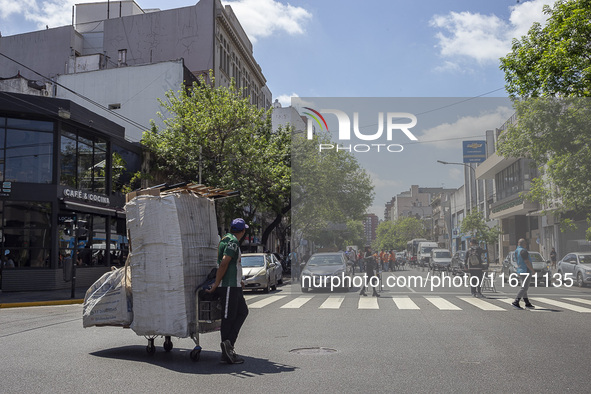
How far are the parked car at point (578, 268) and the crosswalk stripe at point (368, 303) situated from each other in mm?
9532

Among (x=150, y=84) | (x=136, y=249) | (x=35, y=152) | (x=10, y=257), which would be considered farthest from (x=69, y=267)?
(x=150, y=84)

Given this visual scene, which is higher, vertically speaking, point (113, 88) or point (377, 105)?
point (113, 88)

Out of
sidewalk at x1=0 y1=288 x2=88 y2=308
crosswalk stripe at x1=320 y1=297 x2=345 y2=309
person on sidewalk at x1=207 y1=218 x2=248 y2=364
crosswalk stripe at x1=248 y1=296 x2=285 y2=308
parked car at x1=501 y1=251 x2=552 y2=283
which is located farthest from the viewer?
parked car at x1=501 y1=251 x2=552 y2=283

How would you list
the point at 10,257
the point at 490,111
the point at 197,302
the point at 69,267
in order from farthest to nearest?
the point at 10,257 → the point at 69,267 → the point at 490,111 → the point at 197,302

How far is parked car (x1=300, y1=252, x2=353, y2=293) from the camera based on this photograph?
19.0 meters

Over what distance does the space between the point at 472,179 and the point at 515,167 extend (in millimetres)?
4029

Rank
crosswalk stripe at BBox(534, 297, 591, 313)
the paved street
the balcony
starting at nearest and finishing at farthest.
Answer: the paved street → crosswalk stripe at BBox(534, 297, 591, 313) → the balcony

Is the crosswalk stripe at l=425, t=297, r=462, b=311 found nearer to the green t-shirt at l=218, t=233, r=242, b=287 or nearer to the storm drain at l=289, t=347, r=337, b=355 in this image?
the storm drain at l=289, t=347, r=337, b=355

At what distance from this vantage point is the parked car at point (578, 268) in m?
21.6

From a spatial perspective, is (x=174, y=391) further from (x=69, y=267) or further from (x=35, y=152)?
(x=35, y=152)

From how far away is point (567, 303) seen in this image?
1536 centimetres

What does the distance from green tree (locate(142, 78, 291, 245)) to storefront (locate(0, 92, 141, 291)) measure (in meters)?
4.86

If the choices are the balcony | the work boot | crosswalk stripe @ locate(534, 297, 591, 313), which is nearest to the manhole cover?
the work boot

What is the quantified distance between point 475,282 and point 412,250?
15.4 ft
